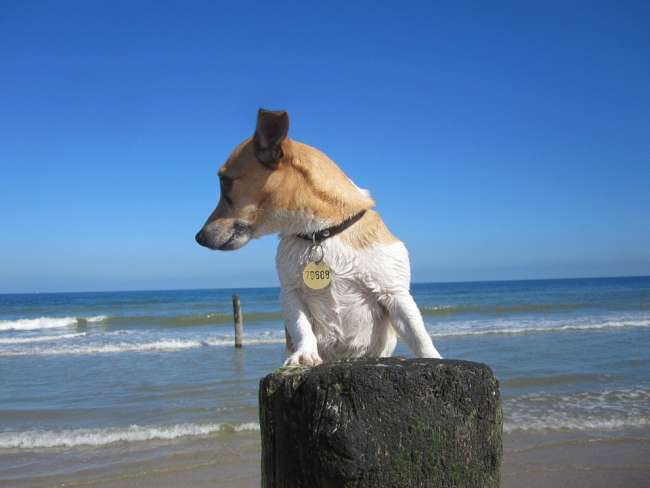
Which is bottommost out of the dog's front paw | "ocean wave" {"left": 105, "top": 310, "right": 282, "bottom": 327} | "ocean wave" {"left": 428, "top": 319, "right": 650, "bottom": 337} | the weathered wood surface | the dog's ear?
"ocean wave" {"left": 428, "top": 319, "right": 650, "bottom": 337}

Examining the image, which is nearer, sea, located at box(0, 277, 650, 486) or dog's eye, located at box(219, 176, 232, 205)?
dog's eye, located at box(219, 176, 232, 205)

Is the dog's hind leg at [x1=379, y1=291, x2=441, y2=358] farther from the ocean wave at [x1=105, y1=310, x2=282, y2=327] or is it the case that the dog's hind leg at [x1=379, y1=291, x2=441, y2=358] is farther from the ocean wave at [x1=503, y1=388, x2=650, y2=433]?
the ocean wave at [x1=105, y1=310, x2=282, y2=327]

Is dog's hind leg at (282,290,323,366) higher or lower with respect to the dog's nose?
lower

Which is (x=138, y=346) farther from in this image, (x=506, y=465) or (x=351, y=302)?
(x=351, y=302)

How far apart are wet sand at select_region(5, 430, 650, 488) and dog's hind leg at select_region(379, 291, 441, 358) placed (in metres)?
3.95

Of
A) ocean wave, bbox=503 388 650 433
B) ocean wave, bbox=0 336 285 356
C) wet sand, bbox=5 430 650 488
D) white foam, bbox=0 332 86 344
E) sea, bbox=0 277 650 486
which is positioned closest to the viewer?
wet sand, bbox=5 430 650 488

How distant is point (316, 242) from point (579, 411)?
721cm

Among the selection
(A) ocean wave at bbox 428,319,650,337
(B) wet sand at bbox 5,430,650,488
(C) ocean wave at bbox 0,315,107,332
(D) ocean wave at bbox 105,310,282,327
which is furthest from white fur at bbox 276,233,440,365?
(C) ocean wave at bbox 0,315,107,332

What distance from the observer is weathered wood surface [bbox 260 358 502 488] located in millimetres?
1937

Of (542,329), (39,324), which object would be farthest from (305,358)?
(39,324)

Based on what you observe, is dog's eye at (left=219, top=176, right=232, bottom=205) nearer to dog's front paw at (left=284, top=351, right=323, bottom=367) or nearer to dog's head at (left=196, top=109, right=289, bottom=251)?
dog's head at (left=196, top=109, right=289, bottom=251)

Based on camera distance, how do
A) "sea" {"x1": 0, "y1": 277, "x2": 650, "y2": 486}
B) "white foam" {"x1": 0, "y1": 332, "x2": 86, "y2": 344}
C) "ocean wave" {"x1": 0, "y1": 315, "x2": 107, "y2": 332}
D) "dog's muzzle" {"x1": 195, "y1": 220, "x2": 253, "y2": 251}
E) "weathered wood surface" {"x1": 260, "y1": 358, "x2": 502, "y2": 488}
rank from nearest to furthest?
"weathered wood surface" {"x1": 260, "y1": 358, "x2": 502, "y2": 488} < "dog's muzzle" {"x1": 195, "y1": 220, "x2": 253, "y2": 251} < "sea" {"x1": 0, "y1": 277, "x2": 650, "y2": 486} < "white foam" {"x1": 0, "y1": 332, "x2": 86, "y2": 344} < "ocean wave" {"x1": 0, "y1": 315, "x2": 107, "y2": 332}

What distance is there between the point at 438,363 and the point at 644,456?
574 cm

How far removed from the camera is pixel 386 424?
1.96 metres
